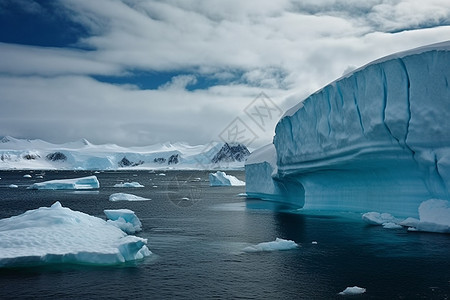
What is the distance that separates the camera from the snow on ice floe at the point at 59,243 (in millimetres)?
11320

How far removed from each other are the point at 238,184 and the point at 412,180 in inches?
1984

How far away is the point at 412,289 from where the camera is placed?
9.70 m

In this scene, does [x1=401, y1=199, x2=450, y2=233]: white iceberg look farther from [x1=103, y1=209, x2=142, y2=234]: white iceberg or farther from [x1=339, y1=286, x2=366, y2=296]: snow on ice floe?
[x1=103, y1=209, x2=142, y2=234]: white iceberg

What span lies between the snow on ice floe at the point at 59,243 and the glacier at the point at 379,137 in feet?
36.5

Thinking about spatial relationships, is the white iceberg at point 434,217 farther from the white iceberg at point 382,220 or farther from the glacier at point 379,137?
the white iceberg at point 382,220

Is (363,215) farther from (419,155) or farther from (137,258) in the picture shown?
(137,258)

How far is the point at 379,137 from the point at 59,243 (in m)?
13.4

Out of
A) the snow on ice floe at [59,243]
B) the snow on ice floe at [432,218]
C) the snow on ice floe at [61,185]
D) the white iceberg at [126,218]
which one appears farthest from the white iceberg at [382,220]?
the snow on ice floe at [61,185]

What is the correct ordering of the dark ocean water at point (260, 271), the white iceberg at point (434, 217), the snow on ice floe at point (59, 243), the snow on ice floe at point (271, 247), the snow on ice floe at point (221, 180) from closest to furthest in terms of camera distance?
the dark ocean water at point (260, 271) → the snow on ice floe at point (59, 243) → the snow on ice floe at point (271, 247) → the white iceberg at point (434, 217) → the snow on ice floe at point (221, 180)

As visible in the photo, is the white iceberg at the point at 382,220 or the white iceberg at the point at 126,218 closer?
the white iceberg at the point at 126,218

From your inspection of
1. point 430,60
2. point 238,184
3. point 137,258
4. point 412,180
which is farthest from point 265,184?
point 238,184

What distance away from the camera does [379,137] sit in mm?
18422

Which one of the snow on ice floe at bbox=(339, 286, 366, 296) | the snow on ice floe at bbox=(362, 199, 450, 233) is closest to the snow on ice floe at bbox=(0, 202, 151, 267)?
the snow on ice floe at bbox=(339, 286, 366, 296)

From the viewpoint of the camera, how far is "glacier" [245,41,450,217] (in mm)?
16422
